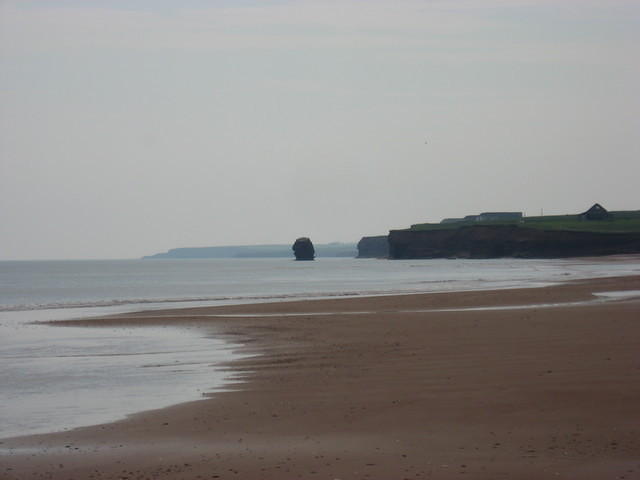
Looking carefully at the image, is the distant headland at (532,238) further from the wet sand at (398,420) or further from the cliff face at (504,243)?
the wet sand at (398,420)

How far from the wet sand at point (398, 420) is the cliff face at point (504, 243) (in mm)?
101969

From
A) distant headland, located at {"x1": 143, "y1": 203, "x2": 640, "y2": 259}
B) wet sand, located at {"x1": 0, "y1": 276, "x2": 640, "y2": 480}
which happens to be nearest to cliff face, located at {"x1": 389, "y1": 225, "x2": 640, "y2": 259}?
distant headland, located at {"x1": 143, "y1": 203, "x2": 640, "y2": 259}

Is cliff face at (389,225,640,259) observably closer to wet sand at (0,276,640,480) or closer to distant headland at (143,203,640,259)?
distant headland at (143,203,640,259)

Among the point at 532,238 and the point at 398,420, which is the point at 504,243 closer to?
the point at 532,238

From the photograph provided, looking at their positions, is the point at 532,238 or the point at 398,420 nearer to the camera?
the point at 398,420

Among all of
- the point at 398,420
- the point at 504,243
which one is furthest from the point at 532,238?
the point at 398,420

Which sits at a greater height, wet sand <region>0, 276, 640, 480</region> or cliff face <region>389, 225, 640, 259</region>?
cliff face <region>389, 225, 640, 259</region>

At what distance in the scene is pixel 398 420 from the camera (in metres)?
12.0

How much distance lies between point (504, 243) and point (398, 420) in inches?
5121

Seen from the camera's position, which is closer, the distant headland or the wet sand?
the wet sand

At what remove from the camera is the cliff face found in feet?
391

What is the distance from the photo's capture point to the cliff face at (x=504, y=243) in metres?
119

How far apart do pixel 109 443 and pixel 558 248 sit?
120 meters

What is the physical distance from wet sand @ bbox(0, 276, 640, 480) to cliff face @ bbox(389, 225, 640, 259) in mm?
101969
